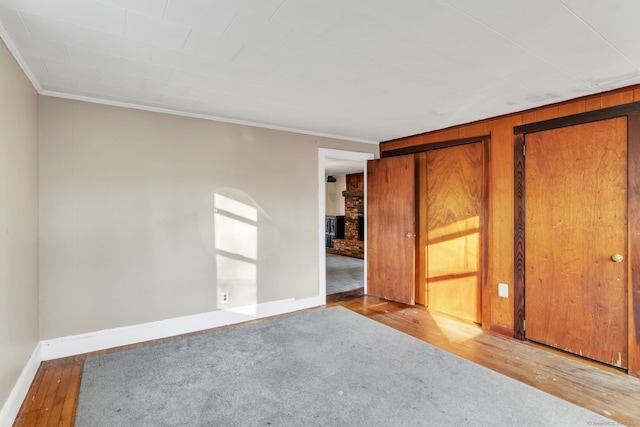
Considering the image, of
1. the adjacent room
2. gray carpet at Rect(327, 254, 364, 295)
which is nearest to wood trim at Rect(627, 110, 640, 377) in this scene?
the adjacent room

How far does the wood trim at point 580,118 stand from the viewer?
2570 millimetres

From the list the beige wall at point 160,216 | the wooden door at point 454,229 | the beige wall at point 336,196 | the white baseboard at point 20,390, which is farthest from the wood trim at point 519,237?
the beige wall at point 336,196

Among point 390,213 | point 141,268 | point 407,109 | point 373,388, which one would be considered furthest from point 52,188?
point 390,213

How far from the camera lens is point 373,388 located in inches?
90.7

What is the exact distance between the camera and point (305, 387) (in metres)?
2.32

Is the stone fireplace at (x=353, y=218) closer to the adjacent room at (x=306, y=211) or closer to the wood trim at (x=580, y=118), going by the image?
the adjacent room at (x=306, y=211)

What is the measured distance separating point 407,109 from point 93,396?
137 inches

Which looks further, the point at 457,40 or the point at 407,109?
the point at 407,109

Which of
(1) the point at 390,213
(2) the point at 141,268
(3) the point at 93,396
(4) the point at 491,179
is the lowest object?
(3) the point at 93,396

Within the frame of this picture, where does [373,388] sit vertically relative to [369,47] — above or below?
below

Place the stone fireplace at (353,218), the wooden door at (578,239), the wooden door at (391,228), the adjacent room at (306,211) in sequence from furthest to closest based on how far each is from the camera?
the stone fireplace at (353,218) < the wooden door at (391,228) < the wooden door at (578,239) < the adjacent room at (306,211)

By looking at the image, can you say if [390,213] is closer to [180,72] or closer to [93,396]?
[180,72]

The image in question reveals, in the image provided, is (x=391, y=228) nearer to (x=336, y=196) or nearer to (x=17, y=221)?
(x=17, y=221)

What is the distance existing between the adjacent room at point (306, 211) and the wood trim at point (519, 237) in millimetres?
19
